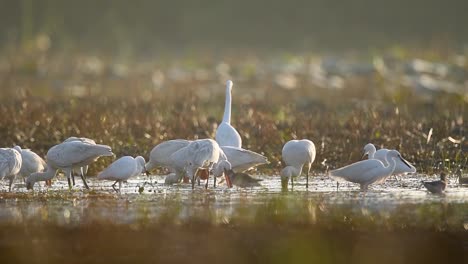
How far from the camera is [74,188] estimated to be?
11531 mm

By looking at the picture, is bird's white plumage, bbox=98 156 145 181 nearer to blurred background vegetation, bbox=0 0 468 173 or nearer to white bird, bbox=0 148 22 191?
white bird, bbox=0 148 22 191

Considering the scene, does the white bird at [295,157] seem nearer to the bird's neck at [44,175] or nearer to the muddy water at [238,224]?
the muddy water at [238,224]

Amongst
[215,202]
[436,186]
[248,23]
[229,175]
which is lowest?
[215,202]

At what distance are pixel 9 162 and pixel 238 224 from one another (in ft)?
9.92

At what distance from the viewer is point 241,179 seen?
1138 cm

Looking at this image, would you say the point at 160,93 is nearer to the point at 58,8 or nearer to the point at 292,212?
the point at 292,212

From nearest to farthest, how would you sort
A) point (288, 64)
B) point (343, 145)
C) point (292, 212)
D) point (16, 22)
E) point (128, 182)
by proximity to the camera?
1. point (292, 212)
2. point (128, 182)
3. point (343, 145)
4. point (288, 64)
5. point (16, 22)

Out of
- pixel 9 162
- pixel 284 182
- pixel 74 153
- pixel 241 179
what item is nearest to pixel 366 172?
pixel 284 182

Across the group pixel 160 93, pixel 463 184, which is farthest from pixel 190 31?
pixel 463 184

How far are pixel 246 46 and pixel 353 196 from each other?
2996 cm

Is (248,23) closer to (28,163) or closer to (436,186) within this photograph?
(28,163)

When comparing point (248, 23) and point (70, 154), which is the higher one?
point (248, 23)

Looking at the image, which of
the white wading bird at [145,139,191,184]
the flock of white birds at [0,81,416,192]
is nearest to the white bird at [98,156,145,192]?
the flock of white birds at [0,81,416,192]

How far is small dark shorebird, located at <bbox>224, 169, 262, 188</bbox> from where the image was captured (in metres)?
11.4
